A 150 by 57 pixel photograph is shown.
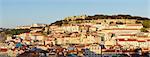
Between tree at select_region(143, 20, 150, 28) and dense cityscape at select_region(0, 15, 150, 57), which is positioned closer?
dense cityscape at select_region(0, 15, 150, 57)

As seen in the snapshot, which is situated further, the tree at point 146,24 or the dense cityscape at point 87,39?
the tree at point 146,24

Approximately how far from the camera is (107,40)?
36281 millimetres

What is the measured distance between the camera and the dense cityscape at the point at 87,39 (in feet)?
93.9

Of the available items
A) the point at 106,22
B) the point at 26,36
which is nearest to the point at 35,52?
the point at 26,36

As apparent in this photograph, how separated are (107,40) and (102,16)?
60.9 ft

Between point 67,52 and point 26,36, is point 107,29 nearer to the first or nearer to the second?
point 26,36

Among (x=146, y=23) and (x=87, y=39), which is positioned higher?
(x=87, y=39)

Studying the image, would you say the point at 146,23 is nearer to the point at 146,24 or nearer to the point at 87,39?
the point at 146,24

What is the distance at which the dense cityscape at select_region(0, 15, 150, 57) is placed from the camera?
2862cm

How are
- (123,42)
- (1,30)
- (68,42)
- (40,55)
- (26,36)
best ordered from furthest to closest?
(1,30), (26,36), (68,42), (123,42), (40,55)

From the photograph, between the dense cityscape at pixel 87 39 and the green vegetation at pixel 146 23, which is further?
the green vegetation at pixel 146 23

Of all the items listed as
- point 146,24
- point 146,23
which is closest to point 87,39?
point 146,24

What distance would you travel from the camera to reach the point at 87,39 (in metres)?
37.9

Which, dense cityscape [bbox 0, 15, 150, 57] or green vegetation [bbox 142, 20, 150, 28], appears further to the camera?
green vegetation [bbox 142, 20, 150, 28]
